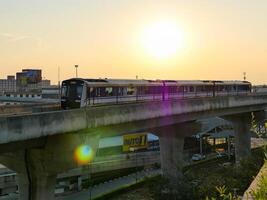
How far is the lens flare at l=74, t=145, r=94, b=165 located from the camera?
23.8m

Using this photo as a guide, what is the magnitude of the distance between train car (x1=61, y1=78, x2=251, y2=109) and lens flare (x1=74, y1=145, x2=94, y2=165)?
5867 millimetres

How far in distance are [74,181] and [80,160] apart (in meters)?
33.7

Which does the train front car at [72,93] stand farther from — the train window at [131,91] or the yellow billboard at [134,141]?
the yellow billboard at [134,141]

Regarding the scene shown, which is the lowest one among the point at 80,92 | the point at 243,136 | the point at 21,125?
the point at 243,136

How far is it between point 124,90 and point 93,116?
1220cm

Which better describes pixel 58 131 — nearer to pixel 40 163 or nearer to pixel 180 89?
pixel 40 163

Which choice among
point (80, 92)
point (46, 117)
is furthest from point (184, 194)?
point (46, 117)

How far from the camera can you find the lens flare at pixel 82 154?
937 inches

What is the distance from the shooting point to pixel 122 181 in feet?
186

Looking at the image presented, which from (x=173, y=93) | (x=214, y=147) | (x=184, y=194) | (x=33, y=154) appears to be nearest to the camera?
(x=33, y=154)

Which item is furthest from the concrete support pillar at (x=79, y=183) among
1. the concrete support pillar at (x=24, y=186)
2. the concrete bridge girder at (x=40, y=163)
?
the concrete support pillar at (x=24, y=186)

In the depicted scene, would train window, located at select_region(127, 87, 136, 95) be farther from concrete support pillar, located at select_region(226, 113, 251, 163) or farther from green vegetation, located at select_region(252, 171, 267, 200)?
green vegetation, located at select_region(252, 171, 267, 200)

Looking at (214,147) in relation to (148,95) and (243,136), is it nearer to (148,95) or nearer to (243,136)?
(243,136)

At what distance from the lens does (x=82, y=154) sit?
24094mm
